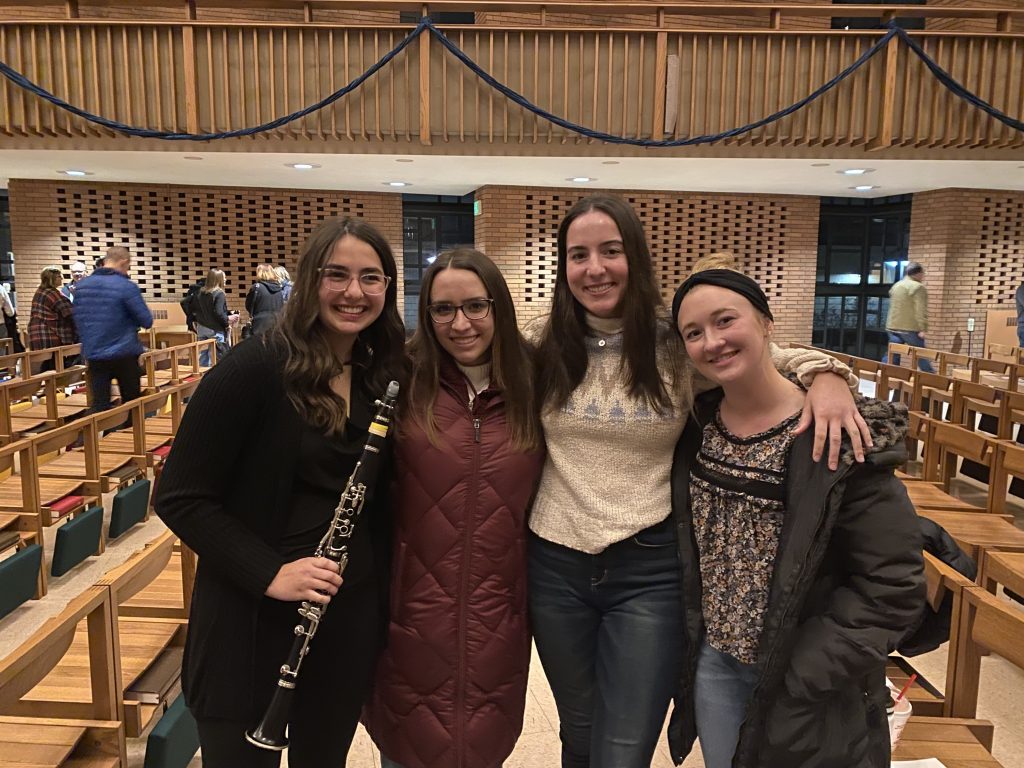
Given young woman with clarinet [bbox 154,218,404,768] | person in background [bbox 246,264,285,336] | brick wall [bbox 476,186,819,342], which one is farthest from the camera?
brick wall [bbox 476,186,819,342]

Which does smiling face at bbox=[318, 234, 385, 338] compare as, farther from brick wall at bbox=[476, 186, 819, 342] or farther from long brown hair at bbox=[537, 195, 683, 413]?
brick wall at bbox=[476, 186, 819, 342]

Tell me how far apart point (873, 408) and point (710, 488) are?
1.21 ft

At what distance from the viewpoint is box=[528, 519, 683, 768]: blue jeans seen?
5.57ft

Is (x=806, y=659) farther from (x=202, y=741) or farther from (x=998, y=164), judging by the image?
(x=998, y=164)

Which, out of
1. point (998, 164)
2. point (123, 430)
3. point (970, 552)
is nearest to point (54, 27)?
point (123, 430)

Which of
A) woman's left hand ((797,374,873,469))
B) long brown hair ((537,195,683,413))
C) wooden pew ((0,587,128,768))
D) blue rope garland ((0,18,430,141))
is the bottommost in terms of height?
wooden pew ((0,587,128,768))

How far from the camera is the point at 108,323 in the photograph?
6.00 metres

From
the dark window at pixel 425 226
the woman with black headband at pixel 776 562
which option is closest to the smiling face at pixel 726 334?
the woman with black headband at pixel 776 562

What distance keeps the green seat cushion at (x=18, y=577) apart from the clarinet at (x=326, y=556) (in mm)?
2050

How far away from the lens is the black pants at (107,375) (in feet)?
19.9

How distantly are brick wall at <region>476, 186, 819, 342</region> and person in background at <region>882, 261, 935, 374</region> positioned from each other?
2.49 meters

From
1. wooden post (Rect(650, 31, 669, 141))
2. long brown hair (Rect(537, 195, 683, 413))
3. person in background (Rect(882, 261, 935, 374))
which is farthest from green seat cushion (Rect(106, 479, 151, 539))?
person in background (Rect(882, 261, 935, 374))

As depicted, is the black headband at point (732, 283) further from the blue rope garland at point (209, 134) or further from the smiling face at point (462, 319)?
the blue rope garland at point (209, 134)

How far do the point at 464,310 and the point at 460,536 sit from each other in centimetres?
54
